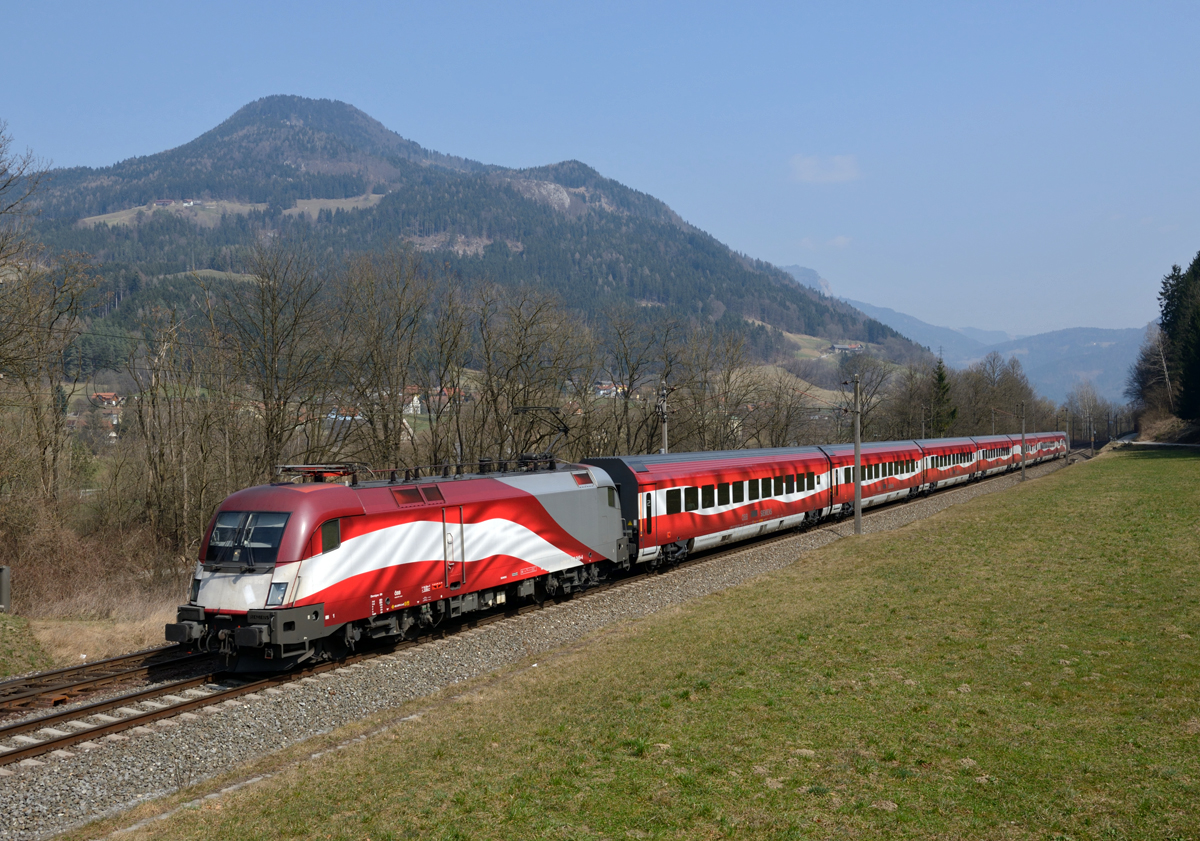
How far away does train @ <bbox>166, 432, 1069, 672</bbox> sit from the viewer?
567 inches

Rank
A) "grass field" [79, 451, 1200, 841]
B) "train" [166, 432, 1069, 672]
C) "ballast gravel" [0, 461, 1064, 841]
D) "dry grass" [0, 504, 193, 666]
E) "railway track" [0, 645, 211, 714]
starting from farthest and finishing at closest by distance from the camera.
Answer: "dry grass" [0, 504, 193, 666]
"train" [166, 432, 1069, 672]
"railway track" [0, 645, 211, 714]
"ballast gravel" [0, 461, 1064, 841]
"grass field" [79, 451, 1200, 841]

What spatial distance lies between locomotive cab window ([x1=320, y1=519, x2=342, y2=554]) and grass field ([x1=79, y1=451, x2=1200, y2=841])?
363cm

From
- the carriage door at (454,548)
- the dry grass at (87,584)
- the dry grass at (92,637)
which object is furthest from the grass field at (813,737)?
the dry grass at (87,584)

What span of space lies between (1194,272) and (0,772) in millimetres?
135714

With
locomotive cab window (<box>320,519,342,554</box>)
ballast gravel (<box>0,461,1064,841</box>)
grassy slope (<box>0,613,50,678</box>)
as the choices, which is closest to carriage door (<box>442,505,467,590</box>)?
ballast gravel (<box>0,461,1064,841</box>)

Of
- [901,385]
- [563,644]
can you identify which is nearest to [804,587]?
[563,644]

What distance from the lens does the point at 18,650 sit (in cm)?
1691

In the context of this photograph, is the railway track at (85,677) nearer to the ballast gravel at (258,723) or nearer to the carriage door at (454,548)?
the ballast gravel at (258,723)

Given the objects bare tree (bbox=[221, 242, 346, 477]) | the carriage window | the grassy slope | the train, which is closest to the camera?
the train

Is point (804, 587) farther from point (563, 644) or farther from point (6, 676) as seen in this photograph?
point (6, 676)

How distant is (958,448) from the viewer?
5728 cm

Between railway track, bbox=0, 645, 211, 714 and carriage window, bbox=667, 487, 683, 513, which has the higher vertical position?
carriage window, bbox=667, 487, 683, 513

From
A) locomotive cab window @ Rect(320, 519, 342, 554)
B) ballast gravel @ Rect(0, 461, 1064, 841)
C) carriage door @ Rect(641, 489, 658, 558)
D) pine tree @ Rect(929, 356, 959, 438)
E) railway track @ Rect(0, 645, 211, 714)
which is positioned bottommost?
ballast gravel @ Rect(0, 461, 1064, 841)

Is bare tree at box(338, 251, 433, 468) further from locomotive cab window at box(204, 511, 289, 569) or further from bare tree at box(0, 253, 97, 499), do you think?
locomotive cab window at box(204, 511, 289, 569)
